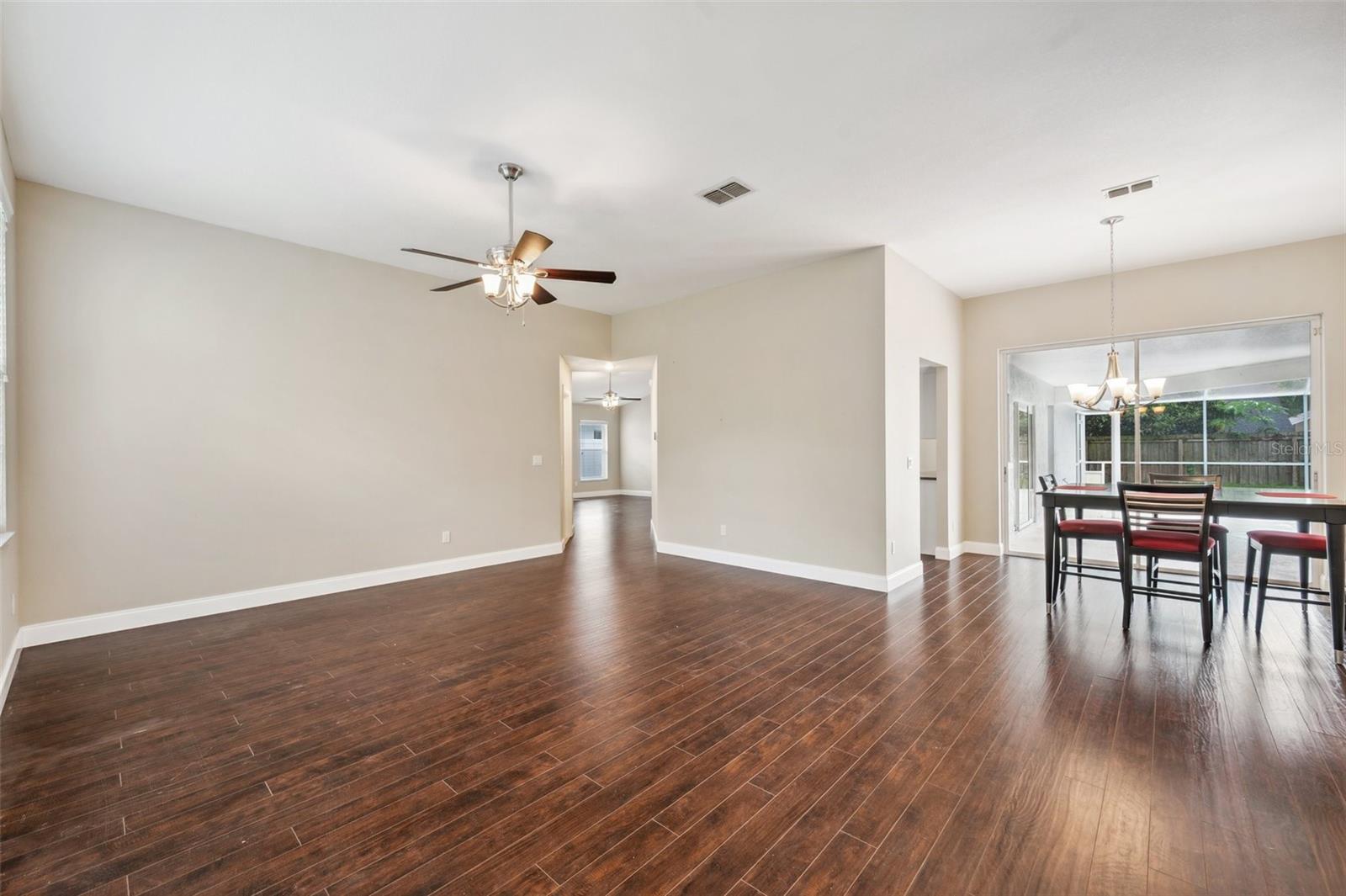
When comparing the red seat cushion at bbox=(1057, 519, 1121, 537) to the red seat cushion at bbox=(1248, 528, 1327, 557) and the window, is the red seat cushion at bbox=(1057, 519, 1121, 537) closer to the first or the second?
the red seat cushion at bbox=(1248, 528, 1327, 557)

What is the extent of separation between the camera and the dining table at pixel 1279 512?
3.18 metres

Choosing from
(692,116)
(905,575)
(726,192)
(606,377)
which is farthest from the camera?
(606,377)

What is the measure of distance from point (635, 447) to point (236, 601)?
10.6 meters

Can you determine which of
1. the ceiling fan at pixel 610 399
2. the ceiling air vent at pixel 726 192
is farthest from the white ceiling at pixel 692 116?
the ceiling fan at pixel 610 399

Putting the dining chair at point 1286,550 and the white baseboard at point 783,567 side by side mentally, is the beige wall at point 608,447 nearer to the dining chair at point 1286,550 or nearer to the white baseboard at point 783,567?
the white baseboard at point 783,567

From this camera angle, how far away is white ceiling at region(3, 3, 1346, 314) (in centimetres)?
229

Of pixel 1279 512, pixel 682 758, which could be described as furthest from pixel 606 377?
pixel 1279 512

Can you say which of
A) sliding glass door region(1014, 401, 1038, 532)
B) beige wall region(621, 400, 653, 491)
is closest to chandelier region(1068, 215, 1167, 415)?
sliding glass door region(1014, 401, 1038, 532)

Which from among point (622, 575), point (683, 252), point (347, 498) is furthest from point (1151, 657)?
point (347, 498)

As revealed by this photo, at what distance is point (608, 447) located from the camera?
14.6 meters

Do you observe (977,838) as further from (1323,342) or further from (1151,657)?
(1323,342)

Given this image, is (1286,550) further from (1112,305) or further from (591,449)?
(591,449)

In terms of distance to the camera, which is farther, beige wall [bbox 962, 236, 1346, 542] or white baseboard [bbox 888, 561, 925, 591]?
white baseboard [bbox 888, 561, 925, 591]

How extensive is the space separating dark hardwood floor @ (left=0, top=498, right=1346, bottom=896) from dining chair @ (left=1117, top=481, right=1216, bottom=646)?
302 millimetres
